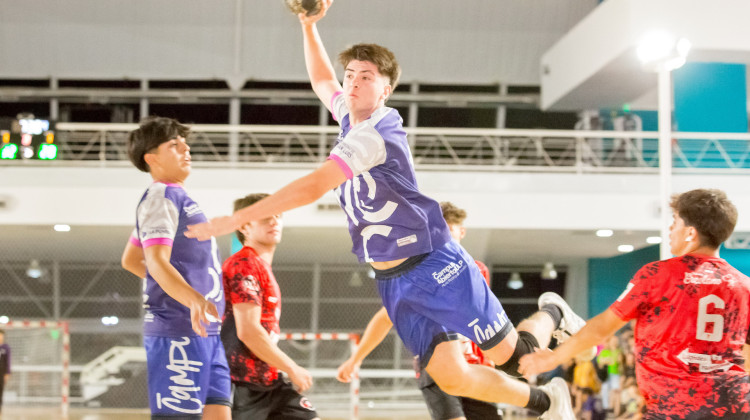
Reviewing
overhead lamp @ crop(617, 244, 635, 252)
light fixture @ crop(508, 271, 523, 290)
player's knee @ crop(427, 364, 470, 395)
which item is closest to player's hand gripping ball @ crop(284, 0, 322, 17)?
player's knee @ crop(427, 364, 470, 395)

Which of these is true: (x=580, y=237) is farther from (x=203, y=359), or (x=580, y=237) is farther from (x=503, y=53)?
(x=203, y=359)

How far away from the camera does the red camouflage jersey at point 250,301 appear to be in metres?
3.80

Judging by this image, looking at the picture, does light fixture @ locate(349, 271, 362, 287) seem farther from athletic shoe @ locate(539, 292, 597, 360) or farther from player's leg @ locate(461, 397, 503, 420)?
athletic shoe @ locate(539, 292, 597, 360)

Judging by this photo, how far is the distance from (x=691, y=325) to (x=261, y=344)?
180cm

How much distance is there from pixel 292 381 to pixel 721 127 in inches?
490

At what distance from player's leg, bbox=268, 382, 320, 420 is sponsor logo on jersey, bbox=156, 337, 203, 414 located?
0.55 m

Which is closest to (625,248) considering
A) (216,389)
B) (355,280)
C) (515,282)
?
(515,282)

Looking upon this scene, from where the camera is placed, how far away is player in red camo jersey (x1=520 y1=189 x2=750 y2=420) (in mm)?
2928

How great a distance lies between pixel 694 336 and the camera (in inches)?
115

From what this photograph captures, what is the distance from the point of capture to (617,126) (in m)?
14.5

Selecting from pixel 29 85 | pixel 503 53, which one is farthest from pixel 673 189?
pixel 29 85

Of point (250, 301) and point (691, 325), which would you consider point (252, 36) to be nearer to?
point (250, 301)

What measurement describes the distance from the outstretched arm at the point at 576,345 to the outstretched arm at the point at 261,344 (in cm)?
101

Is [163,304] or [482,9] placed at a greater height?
[482,9]
